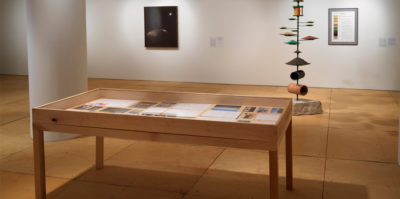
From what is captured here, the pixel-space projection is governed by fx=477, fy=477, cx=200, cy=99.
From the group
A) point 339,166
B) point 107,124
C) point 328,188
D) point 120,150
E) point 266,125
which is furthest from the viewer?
point 120,150

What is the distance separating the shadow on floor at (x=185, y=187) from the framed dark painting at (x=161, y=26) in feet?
27.8

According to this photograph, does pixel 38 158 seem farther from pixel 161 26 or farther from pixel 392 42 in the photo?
pixel 392 42

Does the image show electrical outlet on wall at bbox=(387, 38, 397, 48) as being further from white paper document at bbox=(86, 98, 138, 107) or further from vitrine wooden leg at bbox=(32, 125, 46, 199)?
vitrine wooden leg at bbox=(32, 125, 46, 199)

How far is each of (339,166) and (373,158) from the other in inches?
25.2

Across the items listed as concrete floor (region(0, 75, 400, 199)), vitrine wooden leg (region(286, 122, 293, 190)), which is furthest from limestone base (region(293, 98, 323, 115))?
vitrine wooden leg (region(286, 122, 293, 190))

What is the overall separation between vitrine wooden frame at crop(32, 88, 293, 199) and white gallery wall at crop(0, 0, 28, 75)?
11139 millimetres

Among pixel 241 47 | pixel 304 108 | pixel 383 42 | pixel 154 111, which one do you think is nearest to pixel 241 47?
pixel 241 47

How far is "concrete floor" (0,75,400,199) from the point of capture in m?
5.04

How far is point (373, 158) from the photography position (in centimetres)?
622

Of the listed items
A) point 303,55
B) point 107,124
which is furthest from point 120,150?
Result: point 303,55

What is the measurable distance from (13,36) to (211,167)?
38.1 feet

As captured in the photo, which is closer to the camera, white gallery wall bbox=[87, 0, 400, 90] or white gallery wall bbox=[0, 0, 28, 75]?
white gallery wall bbox=[87, 0, 400, 90]

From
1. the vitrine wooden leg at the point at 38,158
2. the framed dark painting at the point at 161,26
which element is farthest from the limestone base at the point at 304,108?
the framed dark painting at the point at 161,26

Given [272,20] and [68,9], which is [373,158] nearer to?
[68,9]
